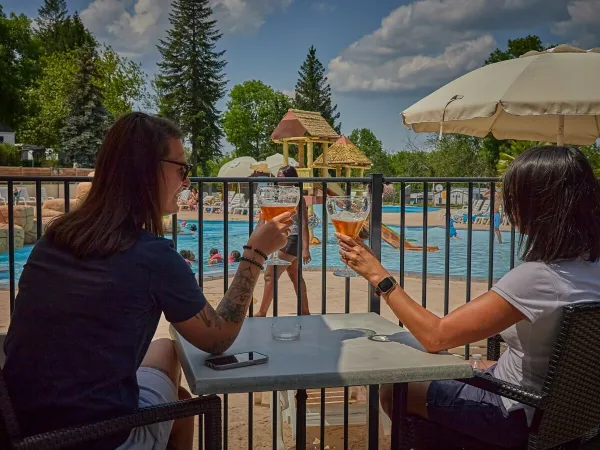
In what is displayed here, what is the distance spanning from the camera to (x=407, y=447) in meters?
1.91

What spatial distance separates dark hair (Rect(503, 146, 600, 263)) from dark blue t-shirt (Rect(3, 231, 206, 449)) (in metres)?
1.15

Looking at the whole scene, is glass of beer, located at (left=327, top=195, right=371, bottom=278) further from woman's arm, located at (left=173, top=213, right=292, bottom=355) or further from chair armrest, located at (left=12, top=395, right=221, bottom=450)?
chair armrest, located at (left=12, top=395, right=221, bottom=450)

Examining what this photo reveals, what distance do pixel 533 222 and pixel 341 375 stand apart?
82 cm

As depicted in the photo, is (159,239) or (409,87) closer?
(159,239)

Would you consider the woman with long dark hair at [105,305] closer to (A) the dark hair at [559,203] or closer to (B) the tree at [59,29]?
(A) the dark hair at [559,203]

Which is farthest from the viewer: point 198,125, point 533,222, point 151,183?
point 198,125

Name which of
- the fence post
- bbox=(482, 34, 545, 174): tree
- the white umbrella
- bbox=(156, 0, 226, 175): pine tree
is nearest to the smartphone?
the fence post

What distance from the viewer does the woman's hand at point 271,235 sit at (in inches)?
73.5

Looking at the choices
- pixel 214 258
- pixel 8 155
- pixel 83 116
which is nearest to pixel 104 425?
pixel 214 258

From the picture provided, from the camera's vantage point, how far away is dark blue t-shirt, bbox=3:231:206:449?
1.48 meters

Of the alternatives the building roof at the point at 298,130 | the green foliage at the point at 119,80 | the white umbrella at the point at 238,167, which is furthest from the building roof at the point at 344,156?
the green foliage at the point at 119,80

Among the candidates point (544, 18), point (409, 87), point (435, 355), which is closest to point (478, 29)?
point (544, 18)

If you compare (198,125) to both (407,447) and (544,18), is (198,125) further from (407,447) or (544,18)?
(544,18)

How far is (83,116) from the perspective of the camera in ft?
126
